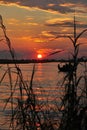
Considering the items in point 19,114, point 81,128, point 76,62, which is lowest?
point 19,114

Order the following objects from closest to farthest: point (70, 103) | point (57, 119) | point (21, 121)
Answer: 1. point (70, 103)
2. point (21, 121)
3. point (57, 119)

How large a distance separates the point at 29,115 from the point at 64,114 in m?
0.56

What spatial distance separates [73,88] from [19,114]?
45.9 inches

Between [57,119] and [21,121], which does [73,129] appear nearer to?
[21,121]

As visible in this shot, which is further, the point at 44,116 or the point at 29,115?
the point at 44,116

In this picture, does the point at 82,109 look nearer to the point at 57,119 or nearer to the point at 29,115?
the point at 29,115

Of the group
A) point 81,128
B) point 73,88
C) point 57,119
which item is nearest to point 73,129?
point 81,128

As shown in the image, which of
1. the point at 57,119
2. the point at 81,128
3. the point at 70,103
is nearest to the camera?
the point at 81,128

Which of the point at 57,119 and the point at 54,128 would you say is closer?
the point at 54,128

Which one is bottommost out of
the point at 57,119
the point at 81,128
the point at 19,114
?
the point at 57,119

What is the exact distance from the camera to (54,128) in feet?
19.9

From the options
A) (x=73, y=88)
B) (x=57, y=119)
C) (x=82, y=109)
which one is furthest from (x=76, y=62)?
(x=57, y=119)

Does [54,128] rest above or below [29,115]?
below

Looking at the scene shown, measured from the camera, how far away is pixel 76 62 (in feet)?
18.2
